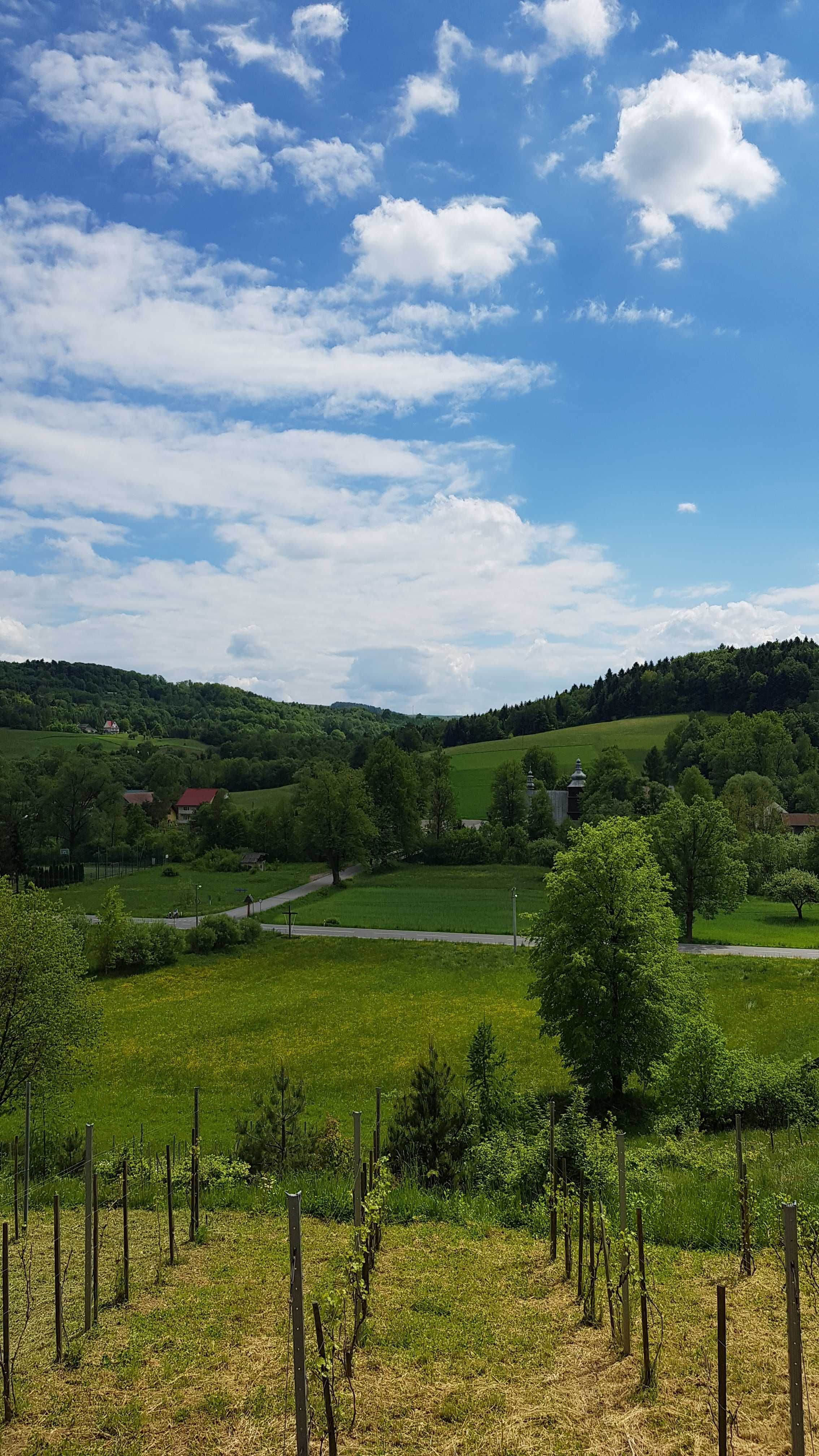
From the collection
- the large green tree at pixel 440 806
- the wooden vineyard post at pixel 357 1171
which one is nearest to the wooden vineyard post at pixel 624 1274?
the wooden vineyard post at pixel 357 1171

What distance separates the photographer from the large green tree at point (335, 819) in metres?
71.8

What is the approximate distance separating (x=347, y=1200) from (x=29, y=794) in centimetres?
9173

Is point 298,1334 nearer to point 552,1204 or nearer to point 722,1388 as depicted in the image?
point 722,1388

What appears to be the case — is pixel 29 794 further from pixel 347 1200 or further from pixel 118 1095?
pixel 347 1200

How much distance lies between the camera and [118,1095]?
1016 inches

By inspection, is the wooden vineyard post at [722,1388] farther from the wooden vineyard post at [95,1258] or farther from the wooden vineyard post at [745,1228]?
the wooden vineyard post at [95,1258]

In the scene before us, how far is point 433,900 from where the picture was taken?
64312mm

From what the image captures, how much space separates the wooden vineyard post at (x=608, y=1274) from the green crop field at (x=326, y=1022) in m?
14.6

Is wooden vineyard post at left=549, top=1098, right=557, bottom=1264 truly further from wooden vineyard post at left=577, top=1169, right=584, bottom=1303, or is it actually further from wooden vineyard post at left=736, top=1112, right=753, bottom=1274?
wooden vineyard post at left=736, top=1112, right=753, bottom=1274

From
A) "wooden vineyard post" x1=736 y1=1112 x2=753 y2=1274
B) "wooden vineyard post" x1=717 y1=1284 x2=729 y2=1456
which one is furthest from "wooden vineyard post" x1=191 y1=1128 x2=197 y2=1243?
"wooden vineyard post" x1=717 y1=1284 x2=729 y2=1456

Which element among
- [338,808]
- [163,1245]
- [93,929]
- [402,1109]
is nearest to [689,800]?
[338,808]

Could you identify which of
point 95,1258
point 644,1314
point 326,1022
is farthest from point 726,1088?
point 326,1022

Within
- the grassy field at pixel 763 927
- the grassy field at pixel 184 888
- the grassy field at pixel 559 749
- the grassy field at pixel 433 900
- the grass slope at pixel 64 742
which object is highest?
the grass slope at pixel 64 742

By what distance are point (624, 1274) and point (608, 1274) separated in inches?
33.4
